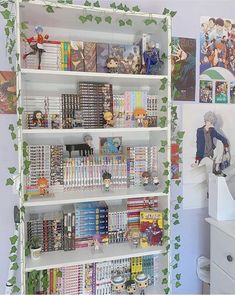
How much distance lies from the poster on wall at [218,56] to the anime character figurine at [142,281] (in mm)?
1055

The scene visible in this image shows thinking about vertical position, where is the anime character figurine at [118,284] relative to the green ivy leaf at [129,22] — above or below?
below

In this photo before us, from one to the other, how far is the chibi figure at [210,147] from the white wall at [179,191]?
256mm

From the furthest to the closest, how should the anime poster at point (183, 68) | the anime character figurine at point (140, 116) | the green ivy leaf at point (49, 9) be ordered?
the anime poster at point (183, 68), the anime character figurine at point (140, 116), the green ivy leaf at point (49, 9)

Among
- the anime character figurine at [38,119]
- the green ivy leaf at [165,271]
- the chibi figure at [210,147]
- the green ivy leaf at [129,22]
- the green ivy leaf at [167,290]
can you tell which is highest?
the green ivy leaf at [129,22]

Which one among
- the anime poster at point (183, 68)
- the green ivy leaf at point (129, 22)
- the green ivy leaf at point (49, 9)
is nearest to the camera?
the green ivy leaf at point (49, 9)

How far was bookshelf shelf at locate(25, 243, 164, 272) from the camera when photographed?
3.92ft

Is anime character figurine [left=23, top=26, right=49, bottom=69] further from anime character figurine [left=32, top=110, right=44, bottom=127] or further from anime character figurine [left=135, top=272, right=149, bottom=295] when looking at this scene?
anime character figurine [left=135, top=272, right=149, bottom=295]

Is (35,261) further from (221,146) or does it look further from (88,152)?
(221,146)

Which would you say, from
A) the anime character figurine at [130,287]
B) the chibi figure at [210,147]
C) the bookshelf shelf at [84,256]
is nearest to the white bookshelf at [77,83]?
the bookshelf shelf at [84,256]

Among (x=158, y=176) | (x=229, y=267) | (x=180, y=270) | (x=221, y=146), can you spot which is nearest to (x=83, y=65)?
(x=158, y=176)

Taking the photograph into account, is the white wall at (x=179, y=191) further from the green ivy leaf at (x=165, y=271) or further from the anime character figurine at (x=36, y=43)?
the green ivy leaf at (x=165, y=271)

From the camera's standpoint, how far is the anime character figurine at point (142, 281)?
54.4 inches

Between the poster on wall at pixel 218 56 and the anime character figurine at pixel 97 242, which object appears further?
the poster on wall at pixel 218 56

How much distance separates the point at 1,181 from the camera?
4.58 ft
